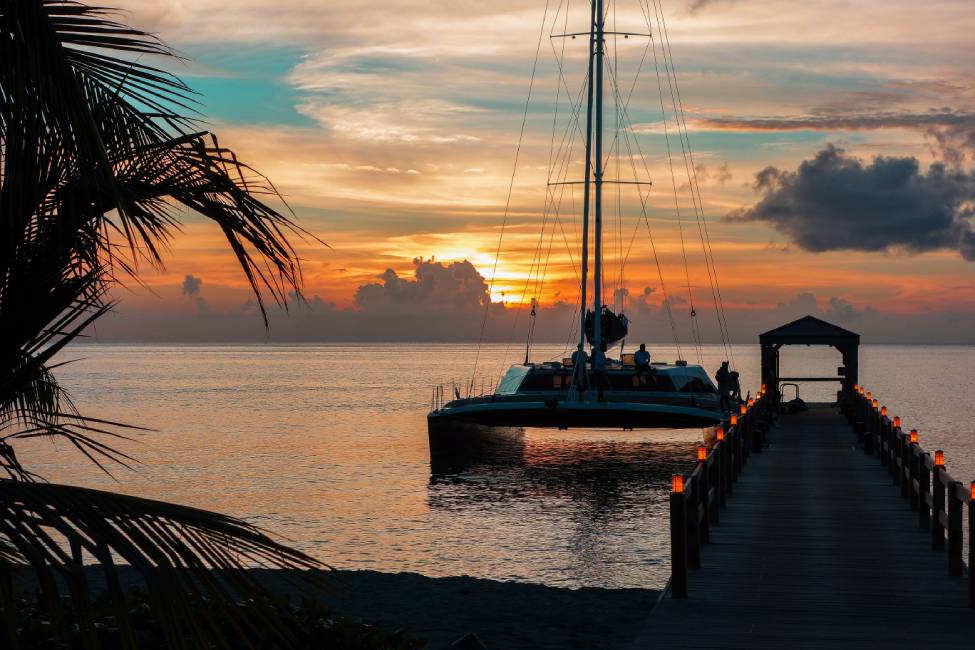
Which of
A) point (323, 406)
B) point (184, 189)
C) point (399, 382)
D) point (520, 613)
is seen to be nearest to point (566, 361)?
point (520, 613)

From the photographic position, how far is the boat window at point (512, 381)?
38.6 metres

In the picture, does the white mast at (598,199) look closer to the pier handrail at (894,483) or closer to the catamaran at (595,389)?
the catamaran at (595,389)

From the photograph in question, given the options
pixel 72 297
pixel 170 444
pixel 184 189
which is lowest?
pixel 170 444

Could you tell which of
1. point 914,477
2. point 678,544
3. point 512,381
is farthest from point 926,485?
point 512,381

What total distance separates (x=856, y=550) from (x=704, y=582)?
3.08 m

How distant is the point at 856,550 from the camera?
46.3ft

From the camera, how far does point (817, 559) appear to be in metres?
13.5

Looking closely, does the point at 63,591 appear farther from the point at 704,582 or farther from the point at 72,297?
the point at 72,297

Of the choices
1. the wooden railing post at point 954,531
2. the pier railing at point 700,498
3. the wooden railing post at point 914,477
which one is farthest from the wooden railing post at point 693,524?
the wooden railing post at point 914,477

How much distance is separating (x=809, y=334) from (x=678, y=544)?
33657 millimetres

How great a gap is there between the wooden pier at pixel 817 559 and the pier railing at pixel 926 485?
0.03 metres

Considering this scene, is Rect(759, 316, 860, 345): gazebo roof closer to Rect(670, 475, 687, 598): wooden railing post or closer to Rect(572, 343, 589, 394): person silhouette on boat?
Rect(572, 343, 589, 394): person silhouette on boat

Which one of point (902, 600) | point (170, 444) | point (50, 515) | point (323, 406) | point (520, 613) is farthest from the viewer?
point (323, 406)

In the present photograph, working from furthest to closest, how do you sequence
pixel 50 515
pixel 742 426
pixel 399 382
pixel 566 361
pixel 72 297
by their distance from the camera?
pixel 399 382 → pixel 566 361 → pixel 742 426 → pixel 72 297 → pixel 50 515
